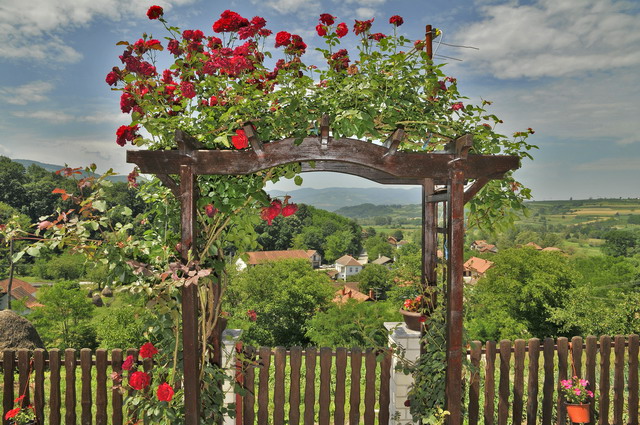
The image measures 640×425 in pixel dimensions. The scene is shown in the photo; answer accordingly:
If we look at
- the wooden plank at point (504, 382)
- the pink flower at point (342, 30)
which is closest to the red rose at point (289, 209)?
the pink flower at point (342, 30)

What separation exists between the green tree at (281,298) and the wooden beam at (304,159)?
840 inches

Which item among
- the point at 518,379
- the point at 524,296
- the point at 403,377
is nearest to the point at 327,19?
the point at 403,377

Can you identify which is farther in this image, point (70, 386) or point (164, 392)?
point (70, 386)

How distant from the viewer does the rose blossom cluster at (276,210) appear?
261cm

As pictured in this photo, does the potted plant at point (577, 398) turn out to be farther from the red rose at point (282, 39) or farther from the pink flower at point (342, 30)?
the red rose at point (282, 39)

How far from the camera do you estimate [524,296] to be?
829 inches

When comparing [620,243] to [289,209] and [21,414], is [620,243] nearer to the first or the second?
[289,209]

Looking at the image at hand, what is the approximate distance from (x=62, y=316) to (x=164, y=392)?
74.3 ft

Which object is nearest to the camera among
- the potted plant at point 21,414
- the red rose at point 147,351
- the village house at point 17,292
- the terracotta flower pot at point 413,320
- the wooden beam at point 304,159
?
the wooden beam at point 304,159

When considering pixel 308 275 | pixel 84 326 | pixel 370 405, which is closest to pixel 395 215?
pixel 308 275

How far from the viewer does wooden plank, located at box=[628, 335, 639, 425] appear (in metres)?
3.63

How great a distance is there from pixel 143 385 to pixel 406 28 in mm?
2905

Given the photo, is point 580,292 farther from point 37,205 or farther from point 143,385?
point 37,205

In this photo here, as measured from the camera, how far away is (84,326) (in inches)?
827
